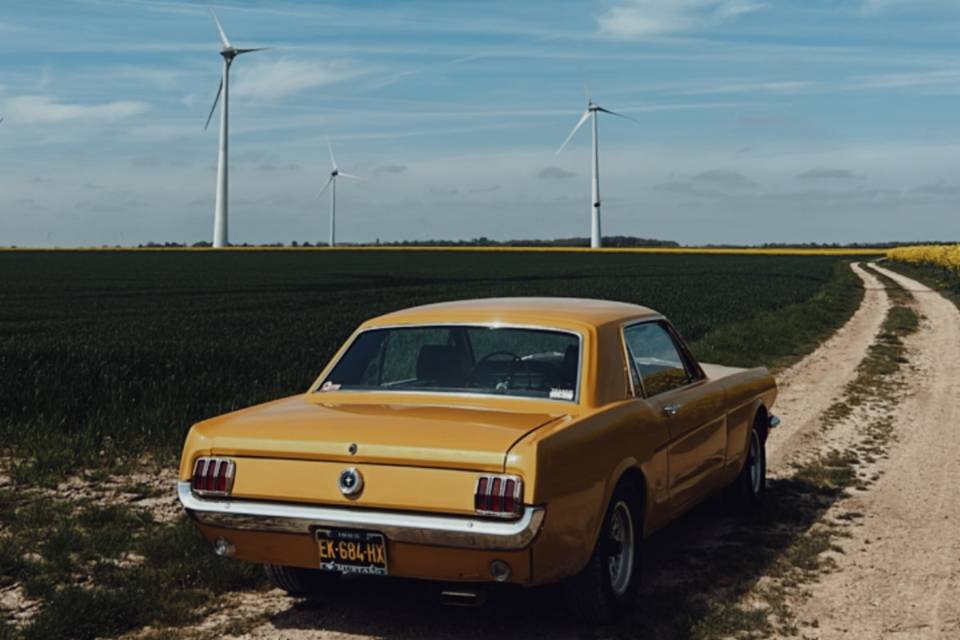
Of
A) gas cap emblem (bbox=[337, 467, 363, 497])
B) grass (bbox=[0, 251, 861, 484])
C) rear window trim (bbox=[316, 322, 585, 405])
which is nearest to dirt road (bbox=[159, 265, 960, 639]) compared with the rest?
gas cap emblem (bbox=[337, 467, 363, 497])

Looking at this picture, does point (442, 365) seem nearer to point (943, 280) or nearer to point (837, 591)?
point (837, 591)

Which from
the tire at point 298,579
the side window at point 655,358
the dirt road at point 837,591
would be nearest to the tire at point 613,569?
the dirt road at point 837,591

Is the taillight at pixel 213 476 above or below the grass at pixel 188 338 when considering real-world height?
above

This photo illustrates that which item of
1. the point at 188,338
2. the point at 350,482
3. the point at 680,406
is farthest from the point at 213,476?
the point at 188,338

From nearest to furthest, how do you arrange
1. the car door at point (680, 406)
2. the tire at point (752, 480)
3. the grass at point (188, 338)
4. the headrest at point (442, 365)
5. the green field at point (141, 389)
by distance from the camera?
the headrest at point (442, 365)
the green field at point (141, 389)
the car door at point (680, 406)
the tire at point (752, 480)
the grass at point (188, 338)

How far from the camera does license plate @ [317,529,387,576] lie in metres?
4.49

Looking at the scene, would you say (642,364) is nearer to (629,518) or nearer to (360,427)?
(629,518)

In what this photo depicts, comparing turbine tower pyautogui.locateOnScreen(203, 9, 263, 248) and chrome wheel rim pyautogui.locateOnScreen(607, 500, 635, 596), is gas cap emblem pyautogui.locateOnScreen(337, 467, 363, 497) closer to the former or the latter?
chrome wheel rim pyautogui.locateOnScreen(607, 500, 635, 596)

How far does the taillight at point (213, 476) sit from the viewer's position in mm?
4785

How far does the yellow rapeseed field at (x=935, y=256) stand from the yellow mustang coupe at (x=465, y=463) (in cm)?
4117

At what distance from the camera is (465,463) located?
14.4 ft

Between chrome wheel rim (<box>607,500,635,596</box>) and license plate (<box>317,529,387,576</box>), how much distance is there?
3.60 feet

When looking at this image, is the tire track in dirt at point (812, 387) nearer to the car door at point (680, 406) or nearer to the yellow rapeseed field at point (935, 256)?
the car door at point (680, 406)

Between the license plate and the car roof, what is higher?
the car roof
